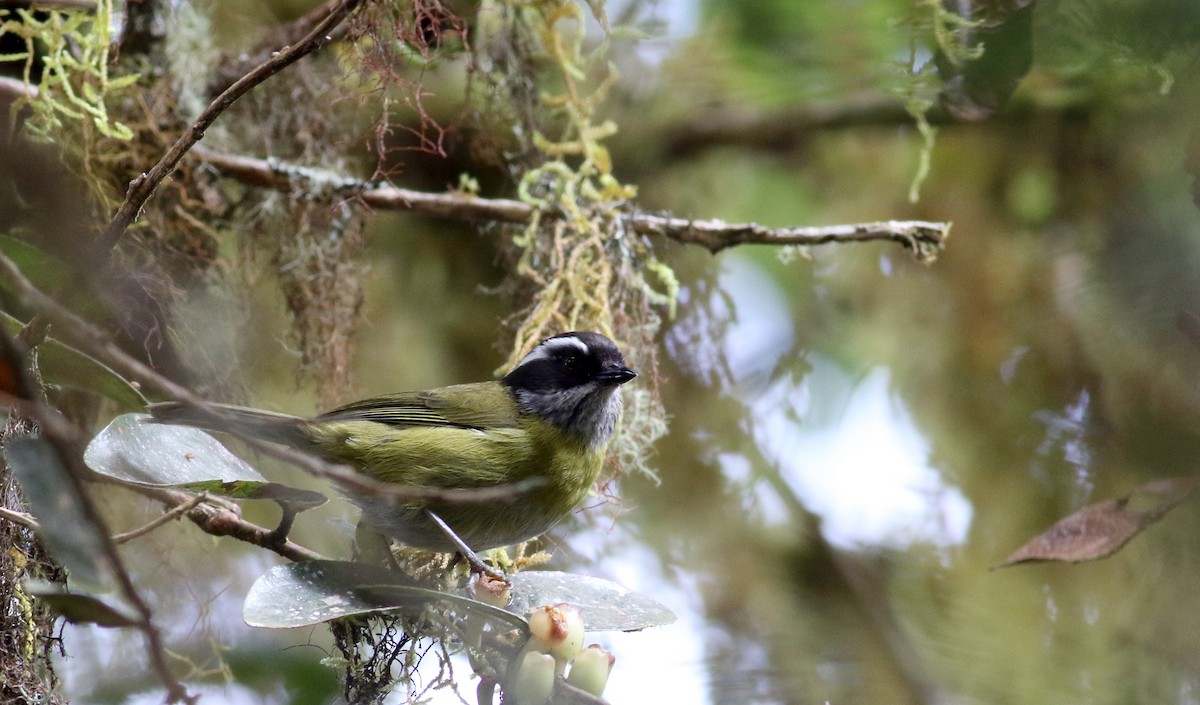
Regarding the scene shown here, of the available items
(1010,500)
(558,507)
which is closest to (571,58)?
(558,507)

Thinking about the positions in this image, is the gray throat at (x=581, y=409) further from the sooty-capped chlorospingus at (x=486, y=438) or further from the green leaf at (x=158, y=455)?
the green leaf at (x=158, y=455)

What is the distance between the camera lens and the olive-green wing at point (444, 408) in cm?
249

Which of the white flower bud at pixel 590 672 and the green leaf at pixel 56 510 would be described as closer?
the green leaf at pixel 56 510

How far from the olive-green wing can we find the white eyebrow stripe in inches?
5.4

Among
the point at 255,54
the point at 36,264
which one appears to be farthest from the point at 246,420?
the point at 255,54

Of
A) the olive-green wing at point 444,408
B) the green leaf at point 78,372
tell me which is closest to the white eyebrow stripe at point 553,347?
the olive-green wing at point 444,408

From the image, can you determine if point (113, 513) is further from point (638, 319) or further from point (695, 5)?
point (695, 5)

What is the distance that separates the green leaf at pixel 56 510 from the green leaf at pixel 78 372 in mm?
376

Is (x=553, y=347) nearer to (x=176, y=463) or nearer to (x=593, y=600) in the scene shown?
(x=593, y=600)

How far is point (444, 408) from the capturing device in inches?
105

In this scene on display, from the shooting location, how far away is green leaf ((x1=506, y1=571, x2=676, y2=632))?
1.85 m

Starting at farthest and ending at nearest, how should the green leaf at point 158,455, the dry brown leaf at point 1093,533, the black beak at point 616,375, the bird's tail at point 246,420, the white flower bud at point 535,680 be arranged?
the black beak at point 616,375, the dry brown leaf at point 1093,533, the bird's tail at point 246,420, the green leaf at point 158,455, the white flower bud at point 535,680

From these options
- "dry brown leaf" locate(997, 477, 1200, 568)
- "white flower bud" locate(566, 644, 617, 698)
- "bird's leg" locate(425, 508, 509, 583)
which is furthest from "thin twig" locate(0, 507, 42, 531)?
"dry brown leaf" locate(997, 477, 1200, 568)

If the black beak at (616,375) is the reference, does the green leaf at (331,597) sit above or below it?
above
